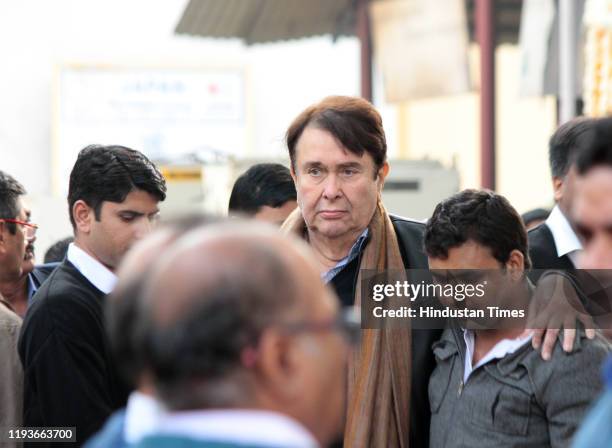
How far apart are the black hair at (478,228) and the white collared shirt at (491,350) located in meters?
0.20

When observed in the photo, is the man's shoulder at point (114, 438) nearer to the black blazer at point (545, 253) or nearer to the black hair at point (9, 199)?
the black blazer at point (545, 253)

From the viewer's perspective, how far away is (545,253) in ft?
10.7

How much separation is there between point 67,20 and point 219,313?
18723mm

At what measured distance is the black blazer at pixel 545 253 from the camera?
10.5 ft

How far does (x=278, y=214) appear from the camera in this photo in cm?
421

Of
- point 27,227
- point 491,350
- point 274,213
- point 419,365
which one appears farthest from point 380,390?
point 27,227

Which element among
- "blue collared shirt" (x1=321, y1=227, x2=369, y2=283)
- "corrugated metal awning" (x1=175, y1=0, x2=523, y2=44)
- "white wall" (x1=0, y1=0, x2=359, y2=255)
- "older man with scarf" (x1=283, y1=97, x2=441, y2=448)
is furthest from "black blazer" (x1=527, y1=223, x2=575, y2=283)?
"white wall" (x1=0, y1=0, x2=359, y2=255)

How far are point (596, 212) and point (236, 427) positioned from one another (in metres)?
0.68

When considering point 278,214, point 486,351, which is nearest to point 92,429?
point 486,351

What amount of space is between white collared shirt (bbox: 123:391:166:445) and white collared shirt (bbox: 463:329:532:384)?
138cm

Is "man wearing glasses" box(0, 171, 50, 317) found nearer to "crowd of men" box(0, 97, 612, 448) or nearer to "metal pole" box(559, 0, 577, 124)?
"crowd of men" box(0, 97, 612, 448)

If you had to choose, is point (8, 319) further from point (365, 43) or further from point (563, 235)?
point (365, 43)

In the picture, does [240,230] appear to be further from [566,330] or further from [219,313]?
[566,330]

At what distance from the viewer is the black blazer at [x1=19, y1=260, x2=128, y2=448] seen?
114 inches
